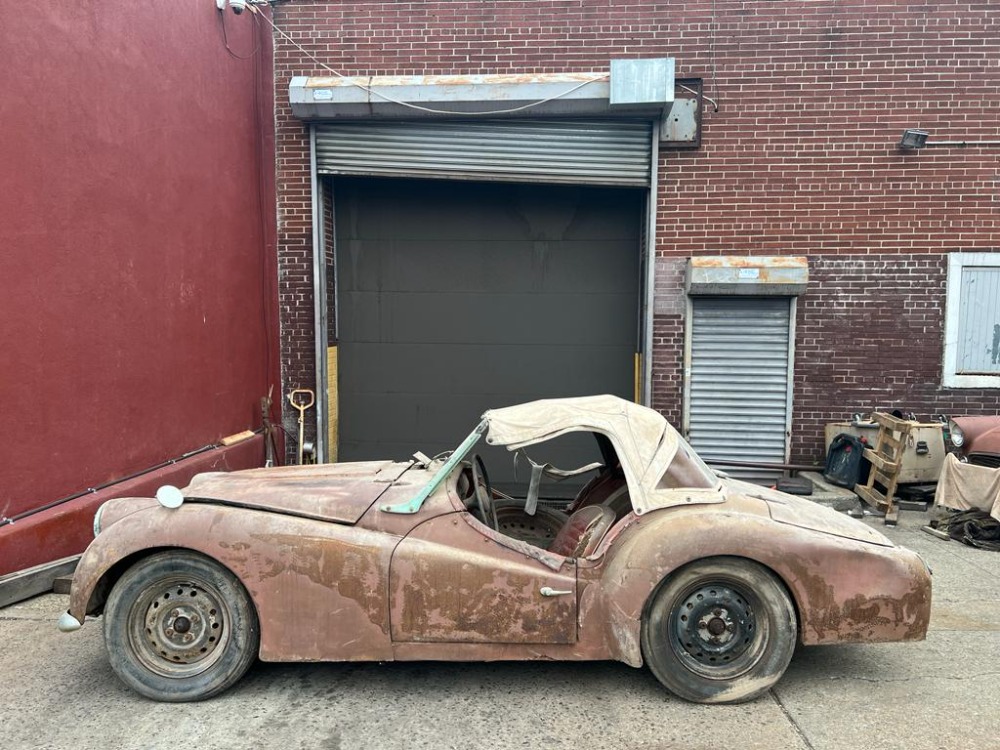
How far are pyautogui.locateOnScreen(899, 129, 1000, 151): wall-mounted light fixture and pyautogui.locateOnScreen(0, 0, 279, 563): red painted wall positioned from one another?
7.35m

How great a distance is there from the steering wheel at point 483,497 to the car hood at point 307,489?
1.06ft

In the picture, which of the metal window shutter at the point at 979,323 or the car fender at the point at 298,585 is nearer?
the car fender at the point at 298,585

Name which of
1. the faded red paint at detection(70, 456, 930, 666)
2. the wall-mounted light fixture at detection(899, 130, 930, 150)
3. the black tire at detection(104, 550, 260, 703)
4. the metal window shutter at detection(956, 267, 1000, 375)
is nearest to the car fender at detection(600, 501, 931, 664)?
the faded red paint at detection(70, 456, 930, 666)

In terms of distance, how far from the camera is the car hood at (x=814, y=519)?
3.61 meters

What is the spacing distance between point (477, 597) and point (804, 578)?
1.62m

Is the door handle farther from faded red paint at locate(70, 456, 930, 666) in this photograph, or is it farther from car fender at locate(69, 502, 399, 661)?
car fender at locate(69, 502, 399, 661)

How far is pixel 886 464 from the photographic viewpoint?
6.97 meters

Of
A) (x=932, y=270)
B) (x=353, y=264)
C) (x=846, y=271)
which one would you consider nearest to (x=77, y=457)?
(x=353, y=264)

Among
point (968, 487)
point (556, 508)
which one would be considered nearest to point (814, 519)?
point (556, 508)

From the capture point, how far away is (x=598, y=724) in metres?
3.28

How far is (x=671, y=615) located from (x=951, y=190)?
Result: 277 inches

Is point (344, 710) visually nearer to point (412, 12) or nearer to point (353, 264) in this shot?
point (353, 264)

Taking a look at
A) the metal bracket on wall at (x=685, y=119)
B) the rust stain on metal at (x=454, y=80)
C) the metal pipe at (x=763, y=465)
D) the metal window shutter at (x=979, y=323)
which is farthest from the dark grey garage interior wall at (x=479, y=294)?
the metal window shutter at (x=979, y=323)

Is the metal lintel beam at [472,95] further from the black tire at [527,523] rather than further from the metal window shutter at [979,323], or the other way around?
the black tire at [527,523]
